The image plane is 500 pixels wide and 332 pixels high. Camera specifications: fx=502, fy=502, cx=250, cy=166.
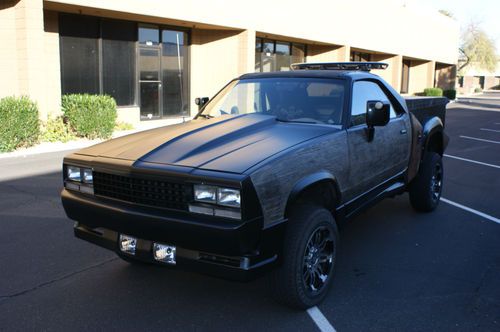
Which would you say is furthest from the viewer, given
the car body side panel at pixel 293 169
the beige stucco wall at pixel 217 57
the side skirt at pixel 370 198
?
the beige stucco wall at pixel 217 57

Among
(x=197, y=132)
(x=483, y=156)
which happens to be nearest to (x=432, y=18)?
(x=483, y=156)

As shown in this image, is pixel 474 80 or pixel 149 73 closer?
pixel 149 73

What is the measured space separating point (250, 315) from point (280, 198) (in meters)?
0.97

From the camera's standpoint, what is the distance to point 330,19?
25.7m

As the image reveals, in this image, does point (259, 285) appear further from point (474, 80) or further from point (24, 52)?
point (474, 80)

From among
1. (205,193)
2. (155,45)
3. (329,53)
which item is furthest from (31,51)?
(329,53)

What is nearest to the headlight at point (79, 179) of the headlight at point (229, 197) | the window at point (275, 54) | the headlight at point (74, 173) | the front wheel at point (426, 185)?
the headlight at point (74, 173)

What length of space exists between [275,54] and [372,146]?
19.9 metres

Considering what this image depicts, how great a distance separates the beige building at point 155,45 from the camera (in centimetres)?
1284

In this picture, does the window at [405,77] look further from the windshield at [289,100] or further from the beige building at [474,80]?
the windshield at [289,100]

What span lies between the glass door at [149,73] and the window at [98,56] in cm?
38

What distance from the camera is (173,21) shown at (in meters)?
17.1

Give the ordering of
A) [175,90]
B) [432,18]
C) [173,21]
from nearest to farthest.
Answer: [173,21] < [175,90] < [432,18]

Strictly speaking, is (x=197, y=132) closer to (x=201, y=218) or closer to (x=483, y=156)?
(x=201, y=218)
